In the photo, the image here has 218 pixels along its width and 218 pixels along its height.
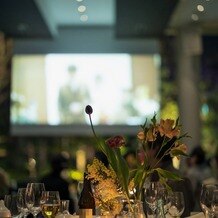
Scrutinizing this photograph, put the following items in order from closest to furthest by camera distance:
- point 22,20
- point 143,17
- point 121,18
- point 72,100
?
point 143,17 < point 121,18 < point 22,20 < point 72,100

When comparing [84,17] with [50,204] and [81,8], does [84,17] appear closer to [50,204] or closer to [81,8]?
[81,8]

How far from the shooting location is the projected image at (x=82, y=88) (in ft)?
35.6

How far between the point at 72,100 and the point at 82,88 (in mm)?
275

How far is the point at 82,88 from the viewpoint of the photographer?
10.9 m

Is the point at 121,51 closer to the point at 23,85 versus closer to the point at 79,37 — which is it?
the point at 79,37

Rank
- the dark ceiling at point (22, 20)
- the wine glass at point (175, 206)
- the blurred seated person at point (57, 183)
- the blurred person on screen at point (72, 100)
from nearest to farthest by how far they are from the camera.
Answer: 1. the wine glass at point (175, 206)
2. the blurred seated person at point (57, 183)
3. the dark ceiling at point (22, 20)
4. the blurred person on screen at point (72, 100)

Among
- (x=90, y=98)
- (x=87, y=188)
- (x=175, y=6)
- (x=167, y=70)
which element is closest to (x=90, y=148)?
(x=90, y=98)

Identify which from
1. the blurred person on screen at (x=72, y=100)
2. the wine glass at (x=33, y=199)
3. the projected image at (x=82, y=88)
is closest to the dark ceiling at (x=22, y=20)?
the projected image at (x=82, y=88)

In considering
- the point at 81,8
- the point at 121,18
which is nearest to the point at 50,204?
the point at 121,18

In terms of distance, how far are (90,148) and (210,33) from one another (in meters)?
2.93

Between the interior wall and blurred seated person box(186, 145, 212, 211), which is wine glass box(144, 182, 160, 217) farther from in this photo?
the interior wall

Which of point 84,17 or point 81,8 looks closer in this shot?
point 81,8

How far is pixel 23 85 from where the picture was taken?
1102cm

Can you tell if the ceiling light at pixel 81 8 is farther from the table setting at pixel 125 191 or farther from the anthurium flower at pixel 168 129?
the anthurium flower at pixel 168 129
